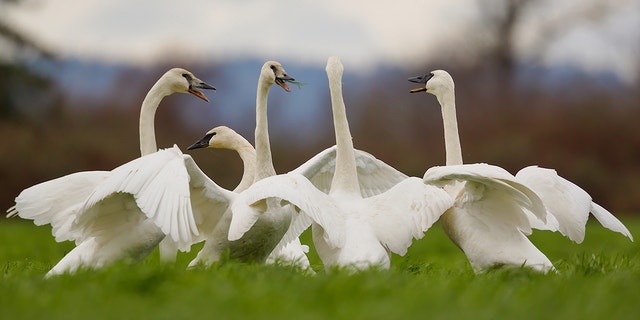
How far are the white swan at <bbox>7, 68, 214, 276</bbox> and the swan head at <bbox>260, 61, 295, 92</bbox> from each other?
1.11 metres

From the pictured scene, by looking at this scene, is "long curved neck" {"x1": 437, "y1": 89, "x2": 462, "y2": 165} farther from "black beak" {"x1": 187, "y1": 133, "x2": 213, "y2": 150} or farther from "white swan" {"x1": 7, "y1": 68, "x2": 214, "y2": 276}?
"white swan" {"x1": 7, "y1": 68, "x2": 214, "y2": 276}

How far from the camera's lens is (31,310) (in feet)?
16.0

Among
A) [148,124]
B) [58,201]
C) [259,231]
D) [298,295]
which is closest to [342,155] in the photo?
[259,231]

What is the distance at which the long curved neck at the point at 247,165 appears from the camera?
8.68m

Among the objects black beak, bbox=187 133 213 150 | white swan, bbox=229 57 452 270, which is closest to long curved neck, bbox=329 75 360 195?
white swan, bbox=229 57 452 270

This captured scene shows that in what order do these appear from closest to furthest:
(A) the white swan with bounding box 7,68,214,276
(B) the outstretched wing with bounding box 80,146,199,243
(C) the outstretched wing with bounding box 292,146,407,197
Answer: (B) the outstretched wing with bounding box 80,146,199,243, (A) the white swan with bounding box 7,68,214,276, (C) the outstretched wing with bounding box 292,146,407,197

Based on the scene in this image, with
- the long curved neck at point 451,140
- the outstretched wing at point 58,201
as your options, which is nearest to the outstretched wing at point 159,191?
the outstretched wing at point 58,201

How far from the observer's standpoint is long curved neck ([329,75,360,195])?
796 centimetres

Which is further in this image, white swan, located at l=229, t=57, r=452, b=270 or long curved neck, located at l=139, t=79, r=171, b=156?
long curved neck, located at l=139, t=79, r=171, b=156

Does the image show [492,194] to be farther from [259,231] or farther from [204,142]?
[204,142]

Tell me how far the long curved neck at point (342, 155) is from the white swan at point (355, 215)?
0.16 m

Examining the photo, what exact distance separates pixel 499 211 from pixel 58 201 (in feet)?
11.5

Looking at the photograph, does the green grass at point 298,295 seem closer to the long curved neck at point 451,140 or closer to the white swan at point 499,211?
the white swan at point 499,211

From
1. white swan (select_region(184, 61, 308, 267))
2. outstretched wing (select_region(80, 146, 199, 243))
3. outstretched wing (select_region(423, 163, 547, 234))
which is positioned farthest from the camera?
white swan (select_region(184, 61, 308, 267))
